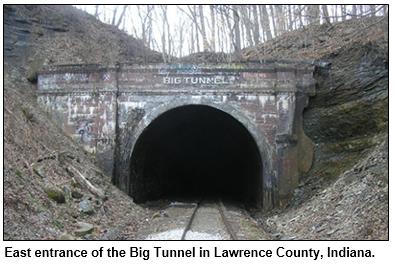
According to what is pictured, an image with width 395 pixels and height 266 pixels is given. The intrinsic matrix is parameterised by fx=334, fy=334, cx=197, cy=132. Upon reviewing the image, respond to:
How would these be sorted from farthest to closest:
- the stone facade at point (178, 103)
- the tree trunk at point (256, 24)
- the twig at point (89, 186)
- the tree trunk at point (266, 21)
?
the tree trunk at point (256, 24)
the tree trunk at point (266, 21)
the stone facade at point (178, 103)
the twig at point (89, 186)

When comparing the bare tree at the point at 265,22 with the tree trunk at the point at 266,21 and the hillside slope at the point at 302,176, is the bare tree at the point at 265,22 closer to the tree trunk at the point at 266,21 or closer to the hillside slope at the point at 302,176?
the tree trunk at the point at 266,21

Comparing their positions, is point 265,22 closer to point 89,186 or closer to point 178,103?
point 178,103

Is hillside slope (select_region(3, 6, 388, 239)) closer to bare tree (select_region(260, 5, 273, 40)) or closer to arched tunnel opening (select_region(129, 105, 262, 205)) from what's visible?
arched tunnel opening (select_region(129, 105, 262, 205))

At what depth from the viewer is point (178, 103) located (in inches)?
485

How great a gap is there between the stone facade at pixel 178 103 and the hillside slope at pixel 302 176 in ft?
2.16

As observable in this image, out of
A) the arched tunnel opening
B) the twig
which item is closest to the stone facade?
the arched tunnel opening

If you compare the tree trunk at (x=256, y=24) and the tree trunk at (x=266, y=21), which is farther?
the tree trunk at (x=256, y=24)

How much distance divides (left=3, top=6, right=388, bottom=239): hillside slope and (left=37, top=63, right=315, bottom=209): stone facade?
66 centimetres

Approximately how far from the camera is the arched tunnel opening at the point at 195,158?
13.3 m

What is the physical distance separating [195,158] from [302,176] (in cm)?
1063

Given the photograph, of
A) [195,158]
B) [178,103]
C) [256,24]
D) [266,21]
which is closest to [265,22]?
[266,21]

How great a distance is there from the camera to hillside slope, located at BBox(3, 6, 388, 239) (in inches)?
245

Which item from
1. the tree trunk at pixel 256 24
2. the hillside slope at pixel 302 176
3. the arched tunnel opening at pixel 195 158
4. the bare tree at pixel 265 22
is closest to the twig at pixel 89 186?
the hillside slope at pixel 302 176
